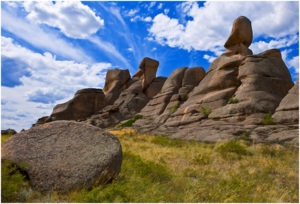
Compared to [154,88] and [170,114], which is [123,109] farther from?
[170,114]

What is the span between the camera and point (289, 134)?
2134 cm

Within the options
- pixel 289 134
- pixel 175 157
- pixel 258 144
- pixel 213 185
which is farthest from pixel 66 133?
pixel 289 134

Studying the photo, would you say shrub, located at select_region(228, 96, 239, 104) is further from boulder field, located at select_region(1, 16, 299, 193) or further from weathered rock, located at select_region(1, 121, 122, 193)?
weathered rock, located at select_region(1, 121, 122, 193)

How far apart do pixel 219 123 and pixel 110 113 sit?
29.0 m

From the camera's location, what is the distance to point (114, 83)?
64.1 meters

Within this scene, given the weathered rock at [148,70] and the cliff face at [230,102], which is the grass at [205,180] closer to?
the cliff face at [230,102]

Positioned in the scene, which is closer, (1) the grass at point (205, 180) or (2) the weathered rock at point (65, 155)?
(1) the grass at point (205, 180)

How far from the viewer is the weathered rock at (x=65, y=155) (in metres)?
8.33

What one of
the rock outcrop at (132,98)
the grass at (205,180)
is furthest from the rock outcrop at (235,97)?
→ the rock outcrop at (132,98)

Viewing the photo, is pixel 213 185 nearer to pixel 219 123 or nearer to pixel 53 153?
pixel 53 153

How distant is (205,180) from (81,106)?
49.2 metres

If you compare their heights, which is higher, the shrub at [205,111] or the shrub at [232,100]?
the shrub at [232,100]

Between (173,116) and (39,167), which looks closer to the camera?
(39,167)

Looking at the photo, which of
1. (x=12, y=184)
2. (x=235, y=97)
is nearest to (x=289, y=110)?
(x=235, y=97)
